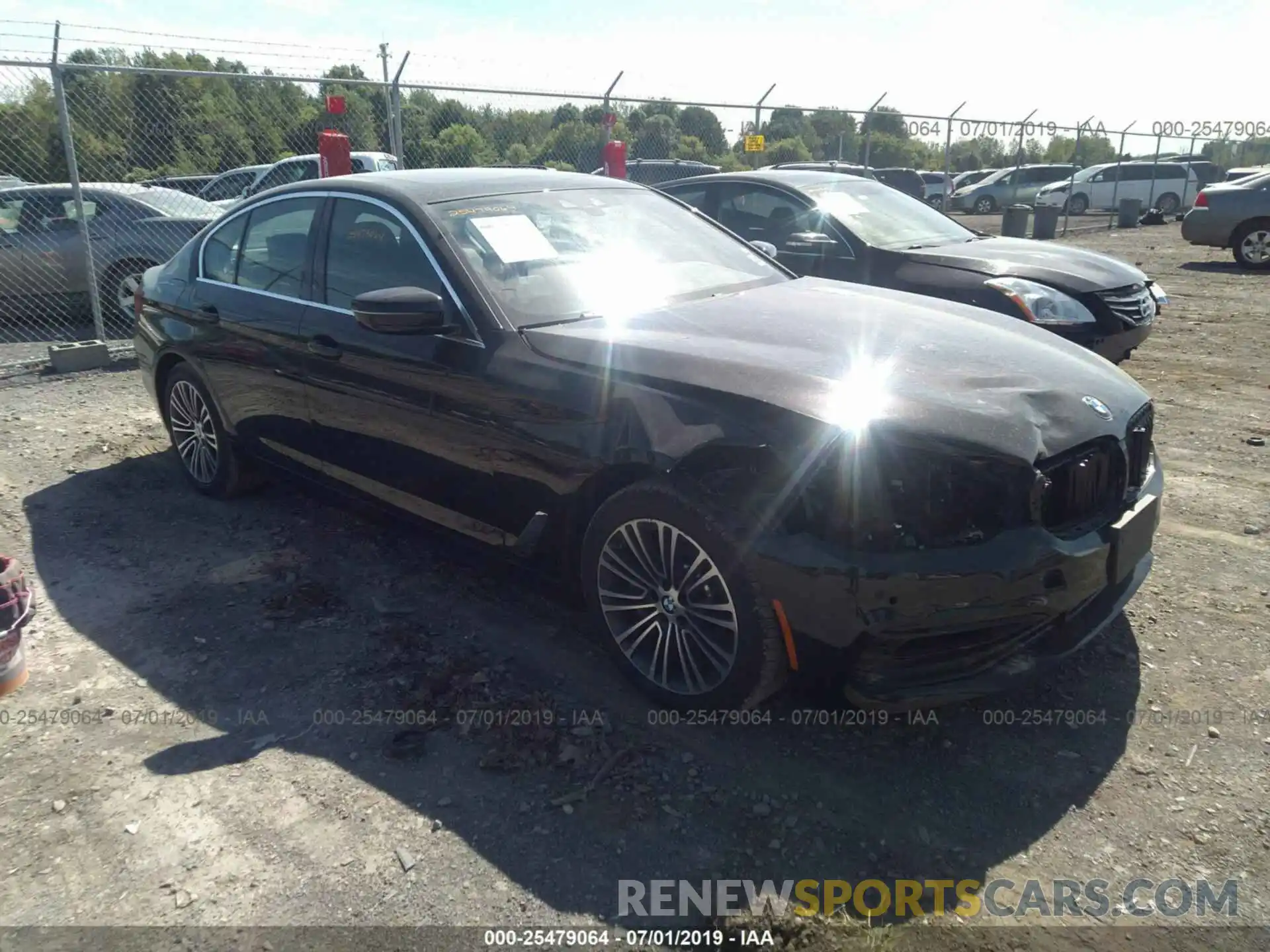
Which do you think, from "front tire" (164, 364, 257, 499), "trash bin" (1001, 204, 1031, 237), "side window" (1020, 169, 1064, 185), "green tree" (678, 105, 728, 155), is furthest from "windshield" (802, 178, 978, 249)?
"side window" (1020, 169, 1064, 185)

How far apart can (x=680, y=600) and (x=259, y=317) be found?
2.65m

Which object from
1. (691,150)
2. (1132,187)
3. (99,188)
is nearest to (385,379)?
(99,188)

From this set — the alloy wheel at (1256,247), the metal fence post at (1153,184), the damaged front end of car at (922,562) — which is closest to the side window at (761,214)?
the damaged front end of car at (922,562)

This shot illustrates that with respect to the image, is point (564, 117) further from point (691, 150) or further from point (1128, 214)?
point (1128, 214)

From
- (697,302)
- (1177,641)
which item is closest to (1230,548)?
(1177,641)

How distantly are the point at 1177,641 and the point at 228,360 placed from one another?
4402 mm

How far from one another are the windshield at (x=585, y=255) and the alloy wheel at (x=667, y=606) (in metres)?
0.96

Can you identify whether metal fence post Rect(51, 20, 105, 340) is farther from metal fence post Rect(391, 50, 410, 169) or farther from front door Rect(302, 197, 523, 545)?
front door Rect(302, 197, 523, 545)

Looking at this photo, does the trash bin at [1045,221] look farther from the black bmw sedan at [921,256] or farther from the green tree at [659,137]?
the black bmw sedan at [921,256]

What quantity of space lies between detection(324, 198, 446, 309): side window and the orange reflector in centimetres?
178

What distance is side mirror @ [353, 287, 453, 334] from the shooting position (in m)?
3.38

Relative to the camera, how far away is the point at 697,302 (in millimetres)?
3809

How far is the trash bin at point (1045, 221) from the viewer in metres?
17.8

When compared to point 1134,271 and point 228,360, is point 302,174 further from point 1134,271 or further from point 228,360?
point 1134,271
